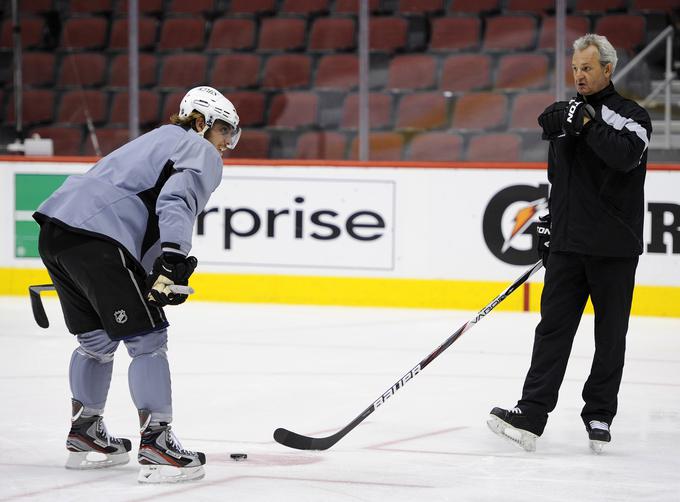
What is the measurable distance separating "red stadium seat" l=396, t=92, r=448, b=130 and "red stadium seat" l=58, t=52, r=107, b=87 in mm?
2143

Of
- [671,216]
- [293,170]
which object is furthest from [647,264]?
[293,170]

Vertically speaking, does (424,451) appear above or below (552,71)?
below

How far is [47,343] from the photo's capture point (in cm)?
662

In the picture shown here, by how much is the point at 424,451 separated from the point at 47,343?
9.97 ft

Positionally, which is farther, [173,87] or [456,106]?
[173,87]

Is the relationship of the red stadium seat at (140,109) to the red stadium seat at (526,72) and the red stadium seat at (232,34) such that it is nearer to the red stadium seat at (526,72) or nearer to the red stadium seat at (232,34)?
the red stadium seat at (232,34)

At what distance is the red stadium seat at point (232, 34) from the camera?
919 centimetres

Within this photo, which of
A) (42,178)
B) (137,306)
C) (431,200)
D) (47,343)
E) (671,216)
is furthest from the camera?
(42,178)

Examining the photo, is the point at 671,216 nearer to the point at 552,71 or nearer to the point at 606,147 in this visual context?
the point at 552,71

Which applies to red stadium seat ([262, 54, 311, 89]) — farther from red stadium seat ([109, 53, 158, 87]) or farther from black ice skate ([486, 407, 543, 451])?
black ice skate ([486, 407, 543, 451])

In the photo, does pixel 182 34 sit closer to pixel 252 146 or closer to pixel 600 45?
pixel 252 146

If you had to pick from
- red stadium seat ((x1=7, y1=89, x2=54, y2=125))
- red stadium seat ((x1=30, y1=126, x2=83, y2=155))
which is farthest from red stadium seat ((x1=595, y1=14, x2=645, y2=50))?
red stadium seat ((x1=7, y1=89, x2=54, y2=125))

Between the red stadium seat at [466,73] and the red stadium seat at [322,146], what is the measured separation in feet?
2.50

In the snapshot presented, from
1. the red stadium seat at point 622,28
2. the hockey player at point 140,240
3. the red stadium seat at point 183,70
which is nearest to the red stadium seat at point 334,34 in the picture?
the red stadium seat at point 183,70
